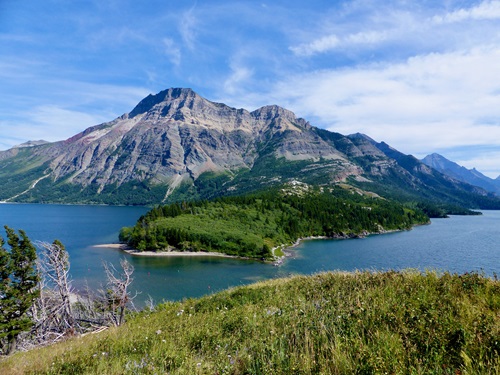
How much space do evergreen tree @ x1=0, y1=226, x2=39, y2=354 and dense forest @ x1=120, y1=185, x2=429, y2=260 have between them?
86.1m

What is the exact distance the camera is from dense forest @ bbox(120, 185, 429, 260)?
120000 mm

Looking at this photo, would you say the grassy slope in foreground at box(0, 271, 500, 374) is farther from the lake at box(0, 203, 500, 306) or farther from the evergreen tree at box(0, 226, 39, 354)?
the lake at box(0, 203, 500, 306)

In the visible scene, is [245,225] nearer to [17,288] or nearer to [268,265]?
[268,265]

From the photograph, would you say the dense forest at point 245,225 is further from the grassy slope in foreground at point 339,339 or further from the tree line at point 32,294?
the grassy slope in foreground at point 339,339

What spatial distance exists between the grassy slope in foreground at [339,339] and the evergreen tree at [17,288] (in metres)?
23.0

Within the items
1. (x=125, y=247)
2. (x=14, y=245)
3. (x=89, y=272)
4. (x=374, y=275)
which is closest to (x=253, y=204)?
(x=125, y=247)

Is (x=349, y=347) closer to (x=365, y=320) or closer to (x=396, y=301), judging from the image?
(x=365, y=320)

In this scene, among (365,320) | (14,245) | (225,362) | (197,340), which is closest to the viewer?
(225,362)

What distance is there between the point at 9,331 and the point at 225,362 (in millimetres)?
29381

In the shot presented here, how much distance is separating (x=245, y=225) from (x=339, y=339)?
140261 mm

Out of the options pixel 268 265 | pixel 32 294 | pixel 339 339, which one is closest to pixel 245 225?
pixel 268 265

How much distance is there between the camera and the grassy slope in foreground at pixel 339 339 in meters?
4.79

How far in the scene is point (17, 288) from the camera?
2752 centimetres

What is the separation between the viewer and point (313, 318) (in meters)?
7.35
